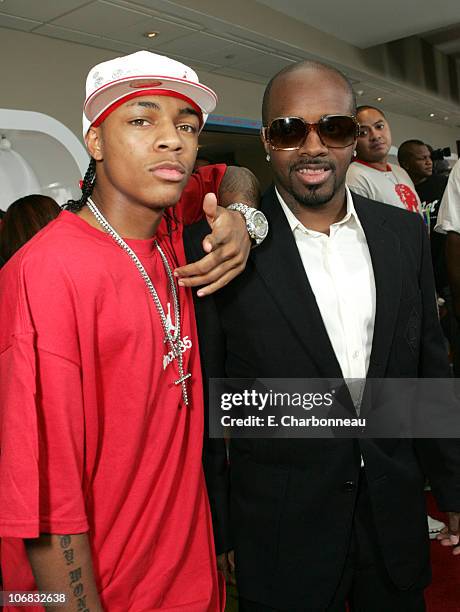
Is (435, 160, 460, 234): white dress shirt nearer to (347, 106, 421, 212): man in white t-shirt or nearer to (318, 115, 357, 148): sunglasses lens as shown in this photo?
(347, 106, 421, 212): man in white t-shirt

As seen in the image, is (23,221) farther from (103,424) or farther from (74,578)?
(74,578)

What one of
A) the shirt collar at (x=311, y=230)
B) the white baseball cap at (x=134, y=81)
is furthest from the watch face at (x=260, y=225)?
the white baseball cap at (x=134, y=81)

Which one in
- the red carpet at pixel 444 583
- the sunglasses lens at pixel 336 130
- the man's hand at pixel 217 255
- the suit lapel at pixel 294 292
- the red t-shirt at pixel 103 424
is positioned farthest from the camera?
the red carpet at pixel 444 583

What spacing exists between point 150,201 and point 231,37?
5598mm

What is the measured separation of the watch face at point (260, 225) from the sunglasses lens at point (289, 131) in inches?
8.5

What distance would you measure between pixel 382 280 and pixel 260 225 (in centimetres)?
33

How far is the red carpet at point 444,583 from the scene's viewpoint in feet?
8.80

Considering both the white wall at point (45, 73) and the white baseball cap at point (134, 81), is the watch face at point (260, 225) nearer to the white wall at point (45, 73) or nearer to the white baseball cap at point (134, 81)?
the white baseball cap at point (134, 81)

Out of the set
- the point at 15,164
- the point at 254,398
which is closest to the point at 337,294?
the point at 254,398

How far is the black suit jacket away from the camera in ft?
5.06

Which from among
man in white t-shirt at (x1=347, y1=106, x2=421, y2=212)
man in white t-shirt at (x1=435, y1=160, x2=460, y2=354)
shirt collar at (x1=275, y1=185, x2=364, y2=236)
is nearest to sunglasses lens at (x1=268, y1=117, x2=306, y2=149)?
shirt collar at (x1=275, y1=185, x2=364, y2=236)

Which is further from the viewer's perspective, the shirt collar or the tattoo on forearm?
the shirt collar

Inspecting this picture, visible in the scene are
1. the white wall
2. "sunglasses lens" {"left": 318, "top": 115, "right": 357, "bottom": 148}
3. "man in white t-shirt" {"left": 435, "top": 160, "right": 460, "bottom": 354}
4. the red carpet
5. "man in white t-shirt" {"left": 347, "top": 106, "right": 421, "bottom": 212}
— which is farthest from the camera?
the white wall

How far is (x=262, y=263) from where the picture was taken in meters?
1.58
